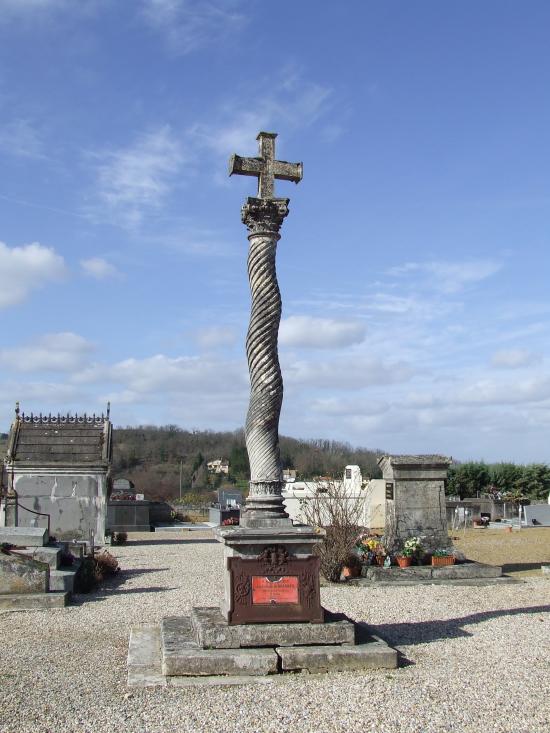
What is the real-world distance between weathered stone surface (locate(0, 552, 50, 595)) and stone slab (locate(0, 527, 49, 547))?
119cm

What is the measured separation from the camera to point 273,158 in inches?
371

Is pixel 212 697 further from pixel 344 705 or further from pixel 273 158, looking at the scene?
pixel 273 158

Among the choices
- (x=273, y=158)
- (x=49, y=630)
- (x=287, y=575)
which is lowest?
(x=49, y=630)

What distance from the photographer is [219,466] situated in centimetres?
7525

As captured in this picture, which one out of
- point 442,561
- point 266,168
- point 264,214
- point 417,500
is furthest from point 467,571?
point 266,168

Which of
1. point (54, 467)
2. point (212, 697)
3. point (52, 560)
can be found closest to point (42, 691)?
point (212, 697)

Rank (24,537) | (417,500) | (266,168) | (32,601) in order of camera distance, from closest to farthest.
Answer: (266,168) → (32,601) → (24,537) → (417,500)

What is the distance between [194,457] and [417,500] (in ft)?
222

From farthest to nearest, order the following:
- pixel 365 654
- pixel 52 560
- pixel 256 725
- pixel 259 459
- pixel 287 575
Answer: pixel 52 560 → pixel 259 459 → pixel 287 575 → pixel 365 654 → pixel 256 725

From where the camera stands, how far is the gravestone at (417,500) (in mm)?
16078

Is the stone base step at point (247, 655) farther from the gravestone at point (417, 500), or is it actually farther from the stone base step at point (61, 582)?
the gravestone at point (417, 500)

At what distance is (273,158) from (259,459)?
3645mm

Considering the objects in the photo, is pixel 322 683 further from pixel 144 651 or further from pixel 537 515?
pixel 537 515

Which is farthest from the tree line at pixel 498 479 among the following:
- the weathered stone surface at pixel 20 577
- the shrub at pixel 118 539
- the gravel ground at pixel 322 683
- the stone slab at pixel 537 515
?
the weathered stone surface at pixel 20 577
